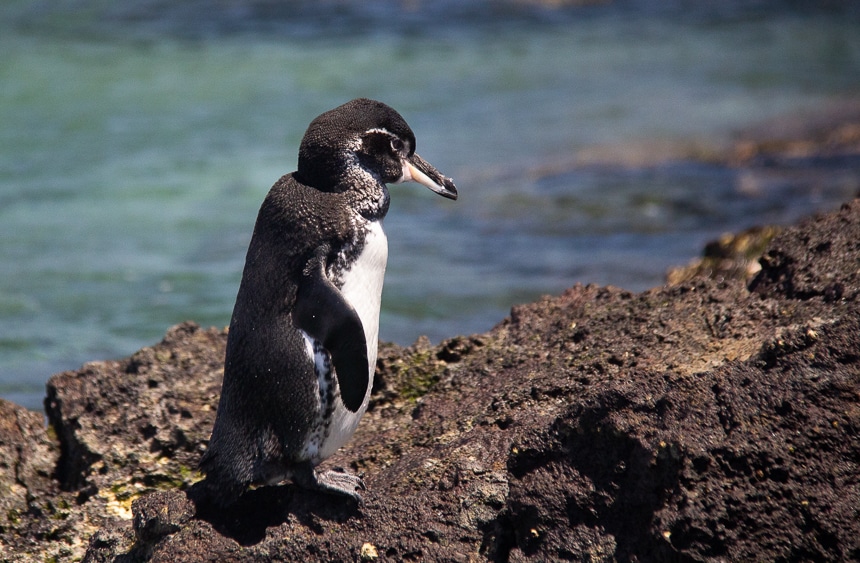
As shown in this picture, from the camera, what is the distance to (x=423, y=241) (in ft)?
34.6

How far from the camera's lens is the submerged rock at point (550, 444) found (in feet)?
10.4

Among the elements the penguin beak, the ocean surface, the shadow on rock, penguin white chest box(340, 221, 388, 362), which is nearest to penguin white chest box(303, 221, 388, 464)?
penguin white chest box(340, 221, 388, 362)

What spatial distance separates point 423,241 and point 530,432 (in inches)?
282

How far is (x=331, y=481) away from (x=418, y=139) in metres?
11.0

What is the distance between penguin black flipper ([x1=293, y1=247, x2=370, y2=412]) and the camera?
357cm

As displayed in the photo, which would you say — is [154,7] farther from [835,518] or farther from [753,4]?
[835,518]

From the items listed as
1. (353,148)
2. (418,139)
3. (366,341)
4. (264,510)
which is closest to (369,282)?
(366,341)

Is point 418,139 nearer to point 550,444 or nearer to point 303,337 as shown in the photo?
point 303,337

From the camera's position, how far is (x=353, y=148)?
12.8ft

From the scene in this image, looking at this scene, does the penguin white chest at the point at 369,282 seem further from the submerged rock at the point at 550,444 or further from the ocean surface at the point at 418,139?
the ocean surface at the point at 418,139

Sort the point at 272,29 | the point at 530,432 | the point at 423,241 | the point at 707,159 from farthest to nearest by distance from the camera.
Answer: the point at 272,29 → the point at 707,159 → the point at 423,241 → the point at 530,432

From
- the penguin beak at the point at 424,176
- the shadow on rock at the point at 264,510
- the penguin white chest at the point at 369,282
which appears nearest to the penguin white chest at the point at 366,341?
the penguin white chest at the point at 369,282

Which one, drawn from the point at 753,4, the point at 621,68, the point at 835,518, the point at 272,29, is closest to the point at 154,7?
the point at 272,29

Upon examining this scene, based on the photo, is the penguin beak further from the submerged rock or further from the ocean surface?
the ocean surface
